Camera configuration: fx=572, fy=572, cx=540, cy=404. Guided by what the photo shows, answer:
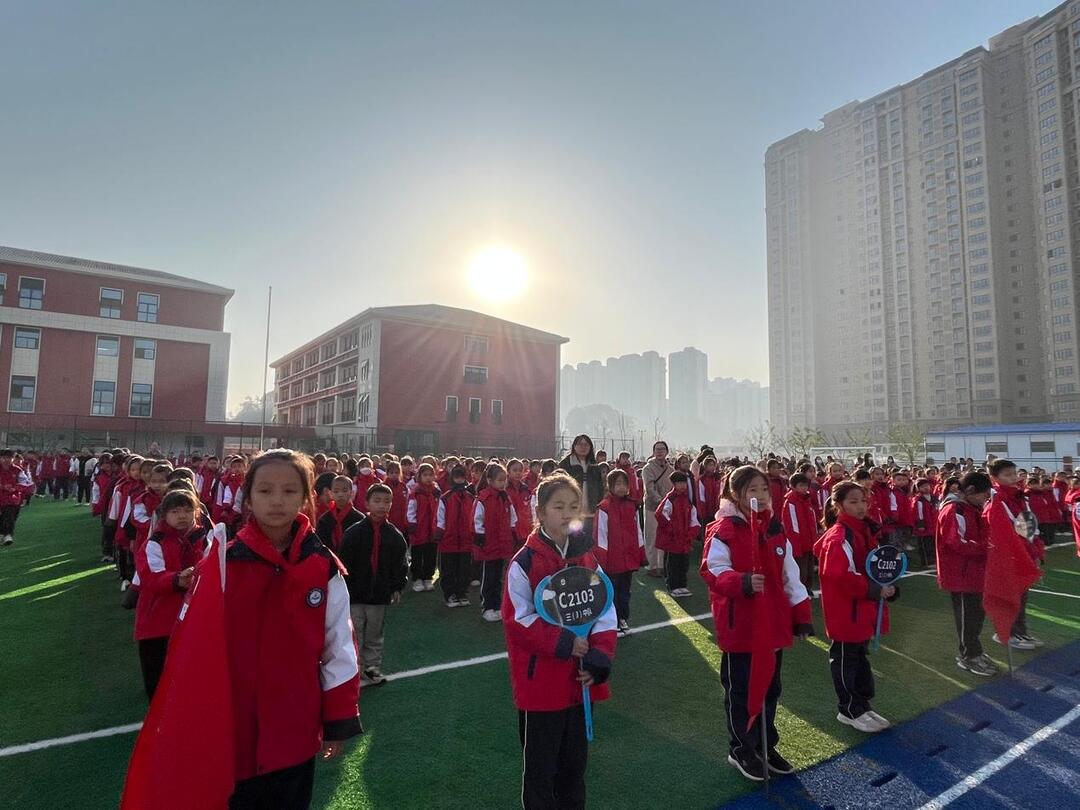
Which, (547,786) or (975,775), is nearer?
(547,786)

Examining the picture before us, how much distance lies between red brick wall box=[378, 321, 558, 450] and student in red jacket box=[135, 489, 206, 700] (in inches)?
1410

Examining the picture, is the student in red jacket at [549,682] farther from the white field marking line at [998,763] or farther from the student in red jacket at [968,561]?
the student in red jacket at [968,561]

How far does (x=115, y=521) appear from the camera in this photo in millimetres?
9484

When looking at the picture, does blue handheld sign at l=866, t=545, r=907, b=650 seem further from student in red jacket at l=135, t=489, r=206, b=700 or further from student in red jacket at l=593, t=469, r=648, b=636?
student in red jacket at l=135, t=489, r=206, b=700

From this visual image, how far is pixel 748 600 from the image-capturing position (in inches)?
151

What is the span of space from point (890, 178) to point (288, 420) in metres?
94.1

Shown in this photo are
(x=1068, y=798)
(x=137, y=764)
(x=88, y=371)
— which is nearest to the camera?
(x=137, y=764)

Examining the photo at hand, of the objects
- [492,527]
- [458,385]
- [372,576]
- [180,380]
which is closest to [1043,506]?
[492,527]

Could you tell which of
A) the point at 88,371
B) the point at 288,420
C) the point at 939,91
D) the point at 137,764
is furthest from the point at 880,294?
the point at 137,764

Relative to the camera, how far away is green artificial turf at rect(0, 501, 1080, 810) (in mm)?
3781

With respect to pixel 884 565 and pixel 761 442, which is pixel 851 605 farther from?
pixel 761 442

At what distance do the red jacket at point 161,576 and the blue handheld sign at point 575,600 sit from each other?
2.77 metres

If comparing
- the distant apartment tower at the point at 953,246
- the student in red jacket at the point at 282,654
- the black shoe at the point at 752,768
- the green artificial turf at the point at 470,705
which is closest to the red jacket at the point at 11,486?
the green artificial turf at the point at 470,705

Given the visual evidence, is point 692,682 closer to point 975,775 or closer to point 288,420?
point 975,775
